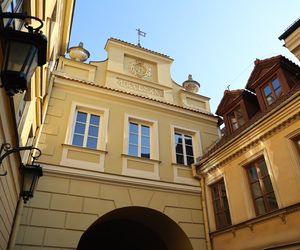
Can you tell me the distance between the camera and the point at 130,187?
816 centimetres

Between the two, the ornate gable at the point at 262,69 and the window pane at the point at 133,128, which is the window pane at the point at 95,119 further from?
the ornate gable at the point at 262,69

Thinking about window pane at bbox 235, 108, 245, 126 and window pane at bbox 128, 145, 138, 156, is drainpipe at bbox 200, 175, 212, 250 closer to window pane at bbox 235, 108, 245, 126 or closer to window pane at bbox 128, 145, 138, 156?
window pane at bbox 235, 108, 245, 126

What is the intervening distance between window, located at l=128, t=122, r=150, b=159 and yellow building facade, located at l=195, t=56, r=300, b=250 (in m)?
1.81

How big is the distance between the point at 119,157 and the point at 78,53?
459cm

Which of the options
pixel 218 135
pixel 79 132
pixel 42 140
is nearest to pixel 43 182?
pixel 42 140

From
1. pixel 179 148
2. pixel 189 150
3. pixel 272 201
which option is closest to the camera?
pixel 272 201

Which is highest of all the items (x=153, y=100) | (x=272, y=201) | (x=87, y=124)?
(x=153, y=100)

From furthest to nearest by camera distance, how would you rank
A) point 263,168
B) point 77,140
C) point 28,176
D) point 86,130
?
point 86,130 → point 77,140 → point 263,168 → point 28,176

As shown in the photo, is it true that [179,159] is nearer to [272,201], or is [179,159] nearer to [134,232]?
[134,232]

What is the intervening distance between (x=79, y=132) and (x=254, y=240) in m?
5.67

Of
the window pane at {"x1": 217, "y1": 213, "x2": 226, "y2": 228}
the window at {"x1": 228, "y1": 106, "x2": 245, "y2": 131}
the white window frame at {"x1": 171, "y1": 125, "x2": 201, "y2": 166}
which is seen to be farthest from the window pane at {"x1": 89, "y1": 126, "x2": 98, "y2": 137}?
the window at {"x1": 228, "y1": 106, "x2": 245, "y2": 131}

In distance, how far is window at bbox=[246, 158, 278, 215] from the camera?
21.4 ft

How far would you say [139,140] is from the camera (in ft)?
30.3

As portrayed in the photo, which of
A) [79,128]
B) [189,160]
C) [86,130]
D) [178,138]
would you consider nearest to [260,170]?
[189,160]
